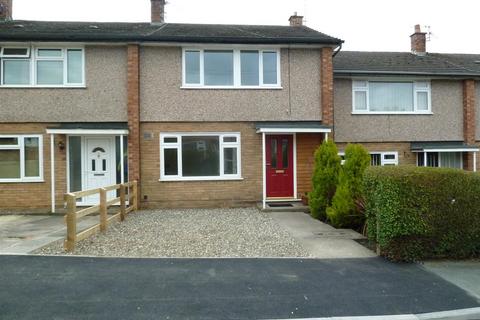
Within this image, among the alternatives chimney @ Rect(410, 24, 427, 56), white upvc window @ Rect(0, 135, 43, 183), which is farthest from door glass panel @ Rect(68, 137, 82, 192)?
chimney @ Rect(410, 24, 427, 56)

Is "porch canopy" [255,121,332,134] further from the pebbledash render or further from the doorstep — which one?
the doorstep

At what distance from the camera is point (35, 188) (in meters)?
10.3

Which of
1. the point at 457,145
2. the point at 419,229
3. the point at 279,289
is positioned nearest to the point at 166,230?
the point at 279,289

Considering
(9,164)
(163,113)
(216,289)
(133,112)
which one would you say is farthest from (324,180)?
(9,164)

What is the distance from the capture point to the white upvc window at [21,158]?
1028 centimetres

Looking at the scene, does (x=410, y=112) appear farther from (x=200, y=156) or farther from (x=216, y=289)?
(x=216, y=289)

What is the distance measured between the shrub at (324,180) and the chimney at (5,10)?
1244 cm

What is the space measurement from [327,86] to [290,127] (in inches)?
76.1

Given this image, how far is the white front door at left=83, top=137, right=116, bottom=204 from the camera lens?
10.6m

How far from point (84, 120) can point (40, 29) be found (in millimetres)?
3430

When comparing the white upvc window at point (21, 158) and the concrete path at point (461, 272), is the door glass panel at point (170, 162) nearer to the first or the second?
the white upvc window at point (21, 158)

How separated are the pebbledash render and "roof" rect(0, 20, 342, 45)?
0.04m

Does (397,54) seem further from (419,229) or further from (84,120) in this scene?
(84,120)

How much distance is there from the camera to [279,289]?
4324 millimetres
